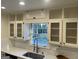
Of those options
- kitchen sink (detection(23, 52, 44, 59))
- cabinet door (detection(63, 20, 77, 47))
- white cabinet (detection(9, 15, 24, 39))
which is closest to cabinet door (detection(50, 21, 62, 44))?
cabinet door (detection(63, 20, 77, 47))

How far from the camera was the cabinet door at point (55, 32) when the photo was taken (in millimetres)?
2913

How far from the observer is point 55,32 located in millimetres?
3100

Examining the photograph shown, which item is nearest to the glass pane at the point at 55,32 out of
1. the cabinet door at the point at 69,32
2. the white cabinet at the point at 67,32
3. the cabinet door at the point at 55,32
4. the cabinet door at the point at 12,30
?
the cabinet door at the point at 55,32

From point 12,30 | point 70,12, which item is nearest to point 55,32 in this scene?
point 70,12

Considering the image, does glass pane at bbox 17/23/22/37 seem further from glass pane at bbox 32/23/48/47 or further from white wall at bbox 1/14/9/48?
white wall at bbox 1/14/9/48

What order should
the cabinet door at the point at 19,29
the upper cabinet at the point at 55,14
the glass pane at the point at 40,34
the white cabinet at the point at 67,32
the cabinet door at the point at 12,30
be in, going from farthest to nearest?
1. the cabinet door at the point at 12,30
2. the cabinet door at the point at 19,29
3. the glass pane at the point at 40,34
4. the upper cabinet at the point at 55,14
5. the white cabinet at the point at 67,32

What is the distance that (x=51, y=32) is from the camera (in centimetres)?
313

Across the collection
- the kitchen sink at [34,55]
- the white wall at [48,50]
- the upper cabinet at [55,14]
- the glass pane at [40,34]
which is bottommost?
the kitchen sink at [34,55]

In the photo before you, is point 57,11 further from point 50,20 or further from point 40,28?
point 40,28

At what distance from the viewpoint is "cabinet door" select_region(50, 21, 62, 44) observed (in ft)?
9.56

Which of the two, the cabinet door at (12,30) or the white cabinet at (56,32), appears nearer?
the white cabinet at (56,32)

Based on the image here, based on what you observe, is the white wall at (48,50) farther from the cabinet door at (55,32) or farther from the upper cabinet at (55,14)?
the upper cabinet at (55,14)

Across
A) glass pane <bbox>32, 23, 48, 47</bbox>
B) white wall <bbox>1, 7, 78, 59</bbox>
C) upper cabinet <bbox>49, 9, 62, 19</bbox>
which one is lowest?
white wall <bbox>1, 7, 78, 59</bbox>

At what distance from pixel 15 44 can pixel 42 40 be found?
135 cm
